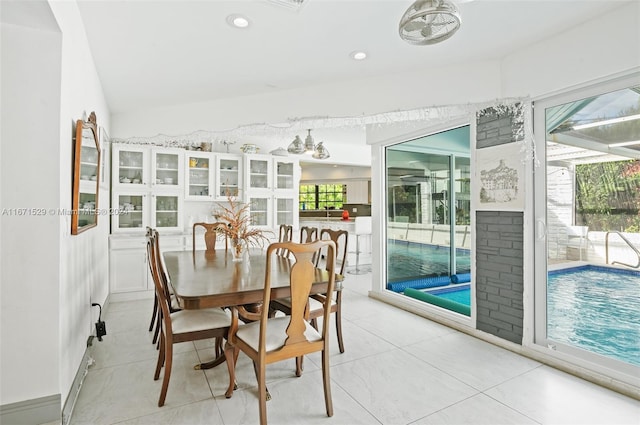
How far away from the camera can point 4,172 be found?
1.79 meters

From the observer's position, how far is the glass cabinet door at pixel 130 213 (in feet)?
Answer: 14.9

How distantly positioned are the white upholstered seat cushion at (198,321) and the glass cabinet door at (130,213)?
285cm

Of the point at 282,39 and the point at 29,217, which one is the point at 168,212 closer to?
the point at 29,217

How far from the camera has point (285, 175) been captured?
601 centimetres

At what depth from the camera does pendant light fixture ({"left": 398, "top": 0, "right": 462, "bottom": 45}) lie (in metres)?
1.54

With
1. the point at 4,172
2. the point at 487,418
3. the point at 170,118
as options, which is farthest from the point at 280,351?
the point at 170,118

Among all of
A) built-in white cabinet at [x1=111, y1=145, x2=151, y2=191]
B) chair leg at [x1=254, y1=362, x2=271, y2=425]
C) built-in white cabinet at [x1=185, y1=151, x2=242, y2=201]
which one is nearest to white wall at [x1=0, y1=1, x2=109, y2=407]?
chair leg at [x1=254, y1=362, x2=271, y2=425]

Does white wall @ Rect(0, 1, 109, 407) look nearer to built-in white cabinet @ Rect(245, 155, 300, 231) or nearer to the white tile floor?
the white tile floor

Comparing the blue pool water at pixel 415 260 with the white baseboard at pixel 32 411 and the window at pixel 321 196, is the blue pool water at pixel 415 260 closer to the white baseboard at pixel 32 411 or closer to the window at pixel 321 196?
the white baseboard at pixel 32 411

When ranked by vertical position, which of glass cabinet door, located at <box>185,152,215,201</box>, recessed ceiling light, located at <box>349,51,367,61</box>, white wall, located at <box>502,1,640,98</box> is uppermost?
recessed ceiling light, located at <box>349,51,367,61</box>

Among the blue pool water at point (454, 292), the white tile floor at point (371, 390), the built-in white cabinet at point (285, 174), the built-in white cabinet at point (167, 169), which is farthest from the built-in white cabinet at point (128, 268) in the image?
the blue pool water at point (454, 292)

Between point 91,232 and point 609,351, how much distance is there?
4261mm

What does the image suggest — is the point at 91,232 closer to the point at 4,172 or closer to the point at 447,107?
the point at 4,172

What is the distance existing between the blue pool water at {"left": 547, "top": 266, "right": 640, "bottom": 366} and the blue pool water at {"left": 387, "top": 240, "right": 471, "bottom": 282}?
74.5 inches
